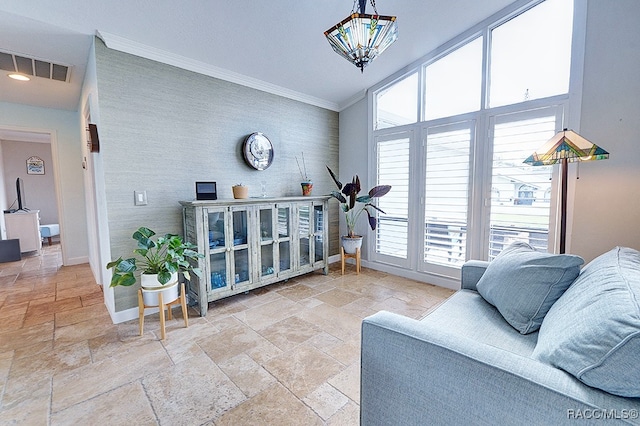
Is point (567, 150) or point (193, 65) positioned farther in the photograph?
point (193, 65)

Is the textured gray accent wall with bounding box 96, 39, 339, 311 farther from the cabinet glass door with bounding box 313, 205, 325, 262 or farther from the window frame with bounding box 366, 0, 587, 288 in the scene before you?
the window frame with bounding box 366, 0, 587, 288

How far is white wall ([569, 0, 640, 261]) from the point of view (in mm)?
2344

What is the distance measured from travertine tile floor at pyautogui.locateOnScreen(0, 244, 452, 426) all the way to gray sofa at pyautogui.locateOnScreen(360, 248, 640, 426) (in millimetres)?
653

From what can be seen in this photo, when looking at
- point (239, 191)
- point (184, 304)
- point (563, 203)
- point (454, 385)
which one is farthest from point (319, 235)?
point (454, 385)

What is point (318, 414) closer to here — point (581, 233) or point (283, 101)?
point (581, 233)

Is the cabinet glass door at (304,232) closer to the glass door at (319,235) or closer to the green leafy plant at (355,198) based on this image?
the glass door at (319,235)

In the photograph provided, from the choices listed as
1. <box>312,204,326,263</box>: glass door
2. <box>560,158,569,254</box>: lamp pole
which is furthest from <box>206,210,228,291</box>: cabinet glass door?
<box>560,158,569,254</box>: lamp pole

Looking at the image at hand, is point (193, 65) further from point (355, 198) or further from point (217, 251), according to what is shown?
point (355, 198)

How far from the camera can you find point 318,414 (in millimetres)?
1571

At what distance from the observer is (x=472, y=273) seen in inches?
83.1

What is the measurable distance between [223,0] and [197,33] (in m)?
0.46

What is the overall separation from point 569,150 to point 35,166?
9.80 metres

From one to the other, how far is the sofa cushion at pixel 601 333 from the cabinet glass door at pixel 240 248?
2618 mm

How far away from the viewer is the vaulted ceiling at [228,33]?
222cm
